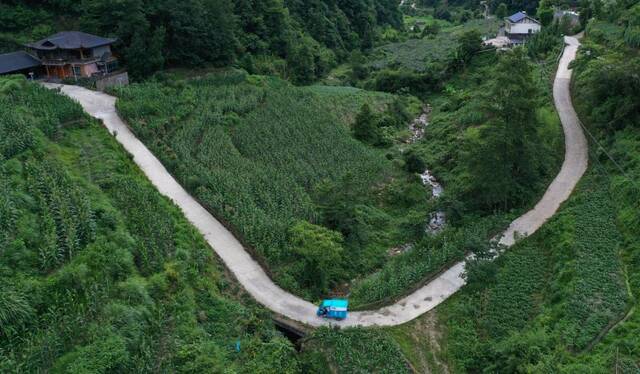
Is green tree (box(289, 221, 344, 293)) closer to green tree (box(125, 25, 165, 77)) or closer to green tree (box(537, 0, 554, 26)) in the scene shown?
green tree (box(125, 25, 165, 77))

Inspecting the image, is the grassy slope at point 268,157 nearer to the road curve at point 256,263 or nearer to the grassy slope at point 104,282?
the road curve at point 256,263

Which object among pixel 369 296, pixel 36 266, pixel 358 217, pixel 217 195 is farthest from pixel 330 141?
pixel 36 266

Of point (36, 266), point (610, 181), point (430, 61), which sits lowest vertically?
point (430, 61)

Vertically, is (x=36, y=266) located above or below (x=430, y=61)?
above

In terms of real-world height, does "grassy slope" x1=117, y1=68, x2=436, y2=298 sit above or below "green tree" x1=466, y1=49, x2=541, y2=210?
below

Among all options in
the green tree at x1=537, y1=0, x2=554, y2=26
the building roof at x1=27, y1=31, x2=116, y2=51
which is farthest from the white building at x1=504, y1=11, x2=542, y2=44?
the building roof at x1=27, y1=31, x2=116, y2=51

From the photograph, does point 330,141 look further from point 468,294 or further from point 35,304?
point 35,304
